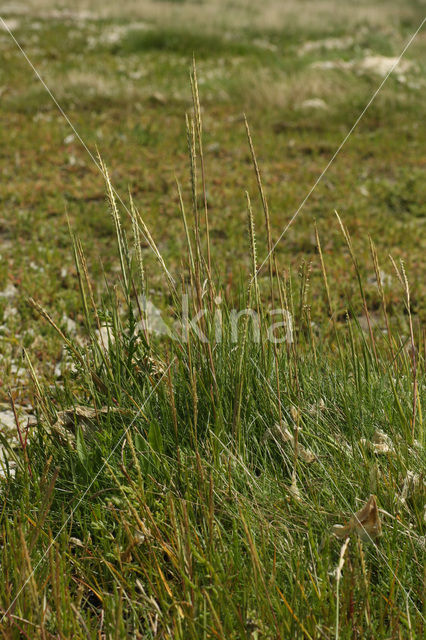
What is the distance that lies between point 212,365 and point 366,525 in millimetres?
807

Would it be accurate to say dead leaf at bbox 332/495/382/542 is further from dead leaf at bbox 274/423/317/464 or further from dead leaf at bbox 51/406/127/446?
dead leaf at bbox 51/406/127/446

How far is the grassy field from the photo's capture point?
1994 millimetres

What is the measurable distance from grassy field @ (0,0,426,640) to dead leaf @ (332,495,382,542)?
0.04 feet

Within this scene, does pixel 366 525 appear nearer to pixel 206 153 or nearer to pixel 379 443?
pixel 379 443

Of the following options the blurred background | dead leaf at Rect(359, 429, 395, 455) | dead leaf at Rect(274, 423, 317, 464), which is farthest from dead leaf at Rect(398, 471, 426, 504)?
the blurred background

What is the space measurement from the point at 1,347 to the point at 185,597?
313 centimetres

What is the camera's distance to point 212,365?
8.03 ft

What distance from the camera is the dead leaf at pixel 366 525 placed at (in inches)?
80.2

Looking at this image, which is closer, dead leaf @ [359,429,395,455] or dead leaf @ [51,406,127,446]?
dead leaf @ [359,429,395,455]

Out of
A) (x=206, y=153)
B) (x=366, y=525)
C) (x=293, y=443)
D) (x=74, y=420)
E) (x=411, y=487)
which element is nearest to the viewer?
(x=366, y=525)

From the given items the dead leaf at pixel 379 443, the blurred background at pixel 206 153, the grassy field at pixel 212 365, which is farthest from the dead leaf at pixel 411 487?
the blurred background at pixel 206 153

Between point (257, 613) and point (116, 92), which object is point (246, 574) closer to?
point (257, 613)

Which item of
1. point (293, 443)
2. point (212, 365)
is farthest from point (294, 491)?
point (212, 365)

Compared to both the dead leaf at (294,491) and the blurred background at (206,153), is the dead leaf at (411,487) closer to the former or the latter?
the dead leaf at (294,491)
